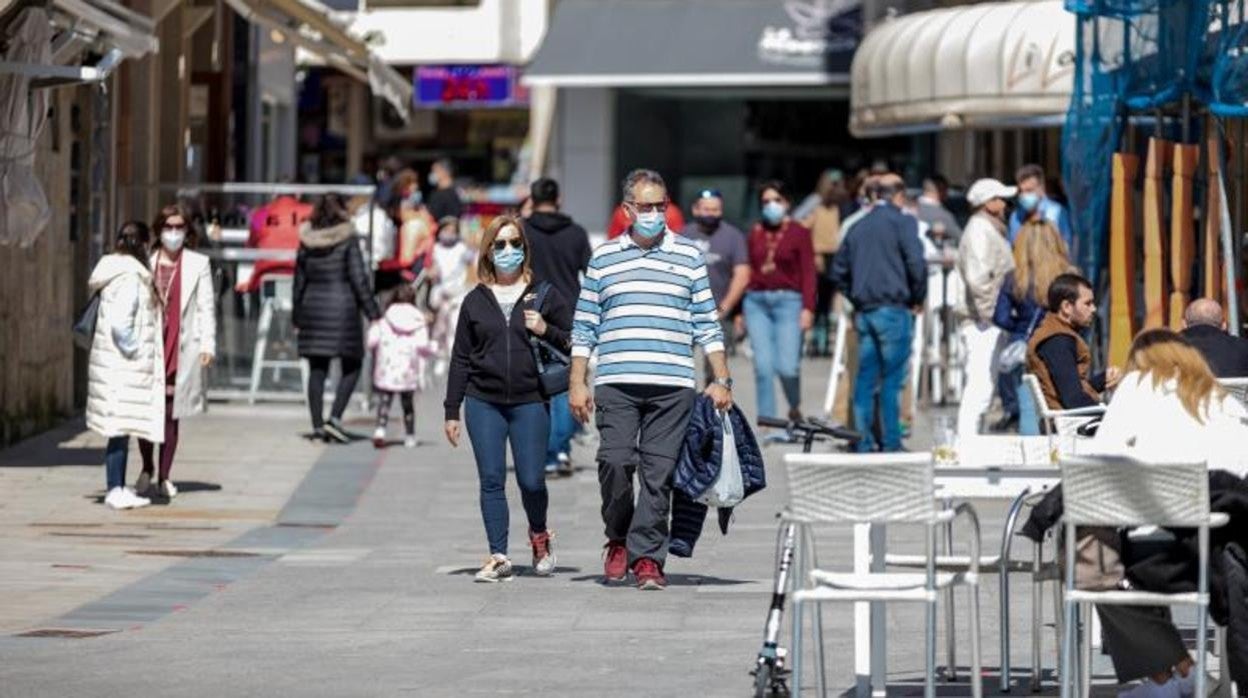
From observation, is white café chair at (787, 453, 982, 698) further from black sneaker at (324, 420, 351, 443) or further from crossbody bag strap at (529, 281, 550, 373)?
black sneaker at (324, 420, 351, 443)

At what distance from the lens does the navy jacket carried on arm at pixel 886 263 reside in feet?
64.3

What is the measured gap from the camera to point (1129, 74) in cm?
1859

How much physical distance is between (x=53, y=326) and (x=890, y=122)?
11152 mm

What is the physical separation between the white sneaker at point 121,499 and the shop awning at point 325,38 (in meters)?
6.23

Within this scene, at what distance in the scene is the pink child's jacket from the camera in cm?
2108

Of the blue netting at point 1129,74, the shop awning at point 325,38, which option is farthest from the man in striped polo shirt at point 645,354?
the shop awning at point 325,38

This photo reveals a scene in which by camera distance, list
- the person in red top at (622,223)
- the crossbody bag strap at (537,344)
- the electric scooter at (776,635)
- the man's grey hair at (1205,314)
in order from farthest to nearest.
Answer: the person in red top at (622,223) < the crossbody bag strap at (537,344) < the man's grey hair at (1205,314) < the electric scooter at (776,635)

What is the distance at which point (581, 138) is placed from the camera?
126ft

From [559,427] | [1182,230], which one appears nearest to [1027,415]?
[1182,230]

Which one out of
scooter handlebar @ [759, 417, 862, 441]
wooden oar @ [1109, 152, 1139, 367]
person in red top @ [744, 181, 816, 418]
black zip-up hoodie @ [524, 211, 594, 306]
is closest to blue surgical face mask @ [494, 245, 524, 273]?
scooter handlebar @ [759, 417, 862, 441]

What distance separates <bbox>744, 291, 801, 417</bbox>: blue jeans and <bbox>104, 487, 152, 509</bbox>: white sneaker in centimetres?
533

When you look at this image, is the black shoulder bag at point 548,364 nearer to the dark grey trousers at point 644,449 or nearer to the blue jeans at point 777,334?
the dark grey trousers at point 644,449

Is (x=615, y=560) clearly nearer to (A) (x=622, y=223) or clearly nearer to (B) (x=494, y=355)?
(B) (x=494, y=355)

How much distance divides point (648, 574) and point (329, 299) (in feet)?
27.3
